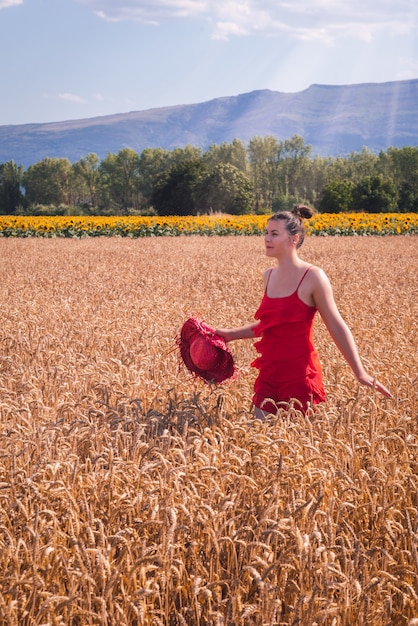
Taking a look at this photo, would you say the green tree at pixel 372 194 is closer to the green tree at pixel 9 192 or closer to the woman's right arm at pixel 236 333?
the green tree at pixel 9 192

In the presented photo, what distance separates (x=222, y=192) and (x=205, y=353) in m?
55.4

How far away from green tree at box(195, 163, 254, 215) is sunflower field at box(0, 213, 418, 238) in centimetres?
2649

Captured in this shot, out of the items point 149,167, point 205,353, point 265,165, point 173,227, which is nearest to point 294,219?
point 205,353

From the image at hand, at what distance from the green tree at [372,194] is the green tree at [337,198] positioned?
84 cm

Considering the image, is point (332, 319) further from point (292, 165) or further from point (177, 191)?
point (292, 165)

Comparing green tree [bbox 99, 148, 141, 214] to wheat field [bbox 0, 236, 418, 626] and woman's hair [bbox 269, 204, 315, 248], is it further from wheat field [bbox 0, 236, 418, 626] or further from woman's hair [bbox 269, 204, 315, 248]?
woman's hair [bbox 269, 204, 315, 248]

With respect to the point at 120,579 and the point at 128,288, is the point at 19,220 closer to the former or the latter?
the point at 128,288

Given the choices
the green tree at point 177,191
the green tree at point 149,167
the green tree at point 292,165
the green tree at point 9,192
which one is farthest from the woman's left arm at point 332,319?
the green tree at point 292,165

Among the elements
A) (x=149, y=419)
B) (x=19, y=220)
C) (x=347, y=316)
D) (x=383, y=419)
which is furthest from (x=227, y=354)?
(x=19, y=220)

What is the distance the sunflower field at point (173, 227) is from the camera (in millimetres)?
31031

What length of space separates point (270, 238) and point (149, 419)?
4.45 ft

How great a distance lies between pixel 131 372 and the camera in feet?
19.4

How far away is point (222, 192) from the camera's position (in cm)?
5925

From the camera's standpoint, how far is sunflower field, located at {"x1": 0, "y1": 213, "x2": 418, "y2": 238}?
102 feet
